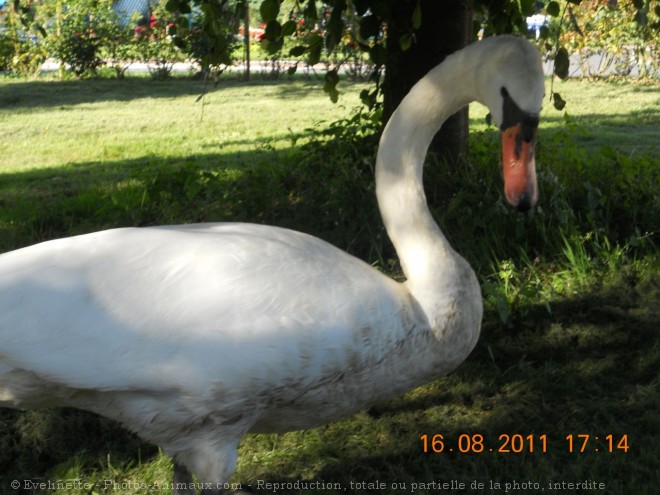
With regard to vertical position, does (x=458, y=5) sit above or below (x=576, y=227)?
above

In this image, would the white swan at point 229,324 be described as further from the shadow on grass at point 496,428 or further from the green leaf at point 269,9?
the green leaf at point 269,9

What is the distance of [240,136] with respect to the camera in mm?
9594

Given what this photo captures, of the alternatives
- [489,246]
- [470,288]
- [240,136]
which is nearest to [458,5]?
[489,246]

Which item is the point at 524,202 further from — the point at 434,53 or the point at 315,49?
the point at 434,53

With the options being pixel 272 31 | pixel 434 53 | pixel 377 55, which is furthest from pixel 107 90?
pixel 272 31

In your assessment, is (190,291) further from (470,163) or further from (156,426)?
(470,163)

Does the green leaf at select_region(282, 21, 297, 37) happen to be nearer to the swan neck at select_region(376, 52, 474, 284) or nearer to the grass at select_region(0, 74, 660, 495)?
the grass at select_region(0, 74, 660, 495)

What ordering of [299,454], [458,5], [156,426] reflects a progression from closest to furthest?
[156,426], [299,454], [458,5]

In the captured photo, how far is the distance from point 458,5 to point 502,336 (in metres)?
1.98

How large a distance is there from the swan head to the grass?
1092mm

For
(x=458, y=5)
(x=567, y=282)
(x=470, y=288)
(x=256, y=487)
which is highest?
(x=458, y=5)

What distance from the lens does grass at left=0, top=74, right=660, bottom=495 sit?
3242 mm

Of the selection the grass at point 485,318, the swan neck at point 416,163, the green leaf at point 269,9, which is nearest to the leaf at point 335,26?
the green leaf at point 269,9

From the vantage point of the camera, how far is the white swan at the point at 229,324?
2330 millimetres
